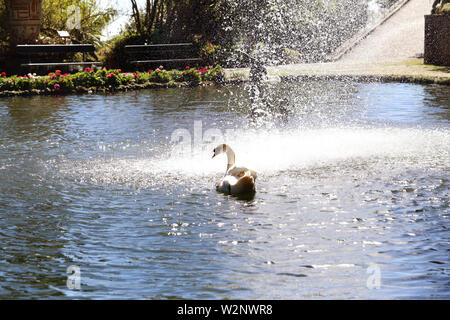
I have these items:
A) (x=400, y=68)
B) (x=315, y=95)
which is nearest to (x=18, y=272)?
(x=315, y=95)

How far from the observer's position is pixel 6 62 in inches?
1121

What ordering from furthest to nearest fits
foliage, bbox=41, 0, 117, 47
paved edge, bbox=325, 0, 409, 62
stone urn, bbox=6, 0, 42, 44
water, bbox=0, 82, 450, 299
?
1. paved edge, bbox=325, 0, 409, 62
2. foliage, bbox=41, 0, 117, 47
3. stone urn, bbox=6, 0, 42, 44
4. water, bbox=0, 82, 450, 299

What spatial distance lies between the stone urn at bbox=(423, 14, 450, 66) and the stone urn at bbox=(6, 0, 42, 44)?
55.6 ft

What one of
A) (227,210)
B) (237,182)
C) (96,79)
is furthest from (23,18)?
(227,210)

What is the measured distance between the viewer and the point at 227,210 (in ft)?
27.2

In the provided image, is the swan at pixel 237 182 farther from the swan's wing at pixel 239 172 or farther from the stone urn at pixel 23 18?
the stone urn at pixel 23 18

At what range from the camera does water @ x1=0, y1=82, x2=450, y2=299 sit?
5.92m

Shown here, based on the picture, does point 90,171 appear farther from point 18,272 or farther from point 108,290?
point 108,290

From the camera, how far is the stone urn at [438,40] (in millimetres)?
27797

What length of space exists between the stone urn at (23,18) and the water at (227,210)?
45.9 feet

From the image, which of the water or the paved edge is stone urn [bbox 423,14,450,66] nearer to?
the paved edge

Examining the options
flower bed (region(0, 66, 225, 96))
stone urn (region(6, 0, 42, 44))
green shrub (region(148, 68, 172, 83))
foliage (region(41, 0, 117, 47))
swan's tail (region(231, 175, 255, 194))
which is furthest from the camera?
foliage (region(41, 0, 117, 47))

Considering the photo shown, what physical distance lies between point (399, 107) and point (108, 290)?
13.6 meters

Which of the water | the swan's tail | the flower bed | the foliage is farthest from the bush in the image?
the swan's tail
